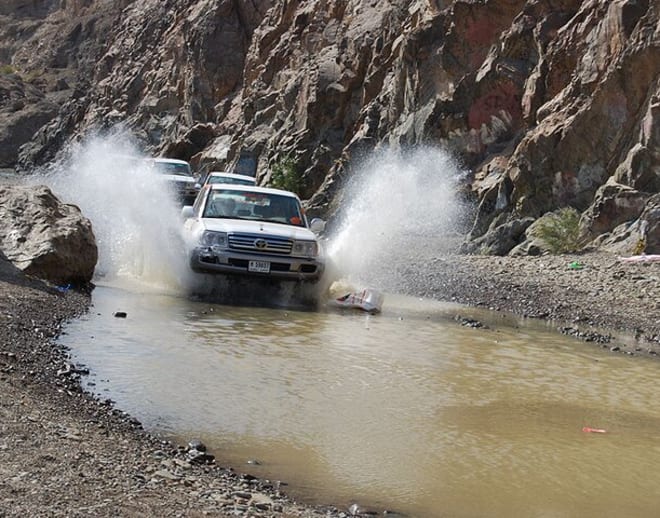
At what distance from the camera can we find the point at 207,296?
45.4 ft

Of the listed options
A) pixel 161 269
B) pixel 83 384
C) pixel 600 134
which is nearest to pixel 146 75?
pixel 600 134

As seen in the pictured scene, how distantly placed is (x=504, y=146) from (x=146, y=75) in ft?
165

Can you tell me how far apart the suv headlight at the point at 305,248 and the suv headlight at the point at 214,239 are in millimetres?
955

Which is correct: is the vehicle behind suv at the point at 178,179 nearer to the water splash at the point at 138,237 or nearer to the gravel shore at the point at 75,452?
the water splash at the point at 138,237

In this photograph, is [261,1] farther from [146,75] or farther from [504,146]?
[504,146]

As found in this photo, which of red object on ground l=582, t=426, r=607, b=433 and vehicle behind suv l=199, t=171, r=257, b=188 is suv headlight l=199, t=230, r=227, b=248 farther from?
vehicle behind suv l=199, t=171, r=257, b=188

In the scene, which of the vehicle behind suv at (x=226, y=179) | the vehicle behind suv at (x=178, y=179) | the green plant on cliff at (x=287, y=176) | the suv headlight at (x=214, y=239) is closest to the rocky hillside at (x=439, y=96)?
the green plant on cliff at (x=287, y=176)

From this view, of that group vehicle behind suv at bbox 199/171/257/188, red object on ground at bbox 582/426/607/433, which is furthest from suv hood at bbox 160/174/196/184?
red object on ground at bbox 582/426/607/433

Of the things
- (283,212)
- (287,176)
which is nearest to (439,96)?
(287,176)

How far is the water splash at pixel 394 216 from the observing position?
18156 mm

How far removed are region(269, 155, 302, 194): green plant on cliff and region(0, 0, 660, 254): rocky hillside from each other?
0.38m

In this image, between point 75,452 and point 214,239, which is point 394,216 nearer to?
point 214,239

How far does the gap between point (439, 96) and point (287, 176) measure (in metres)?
8.01

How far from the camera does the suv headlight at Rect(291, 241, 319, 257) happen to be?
13.6 metres
